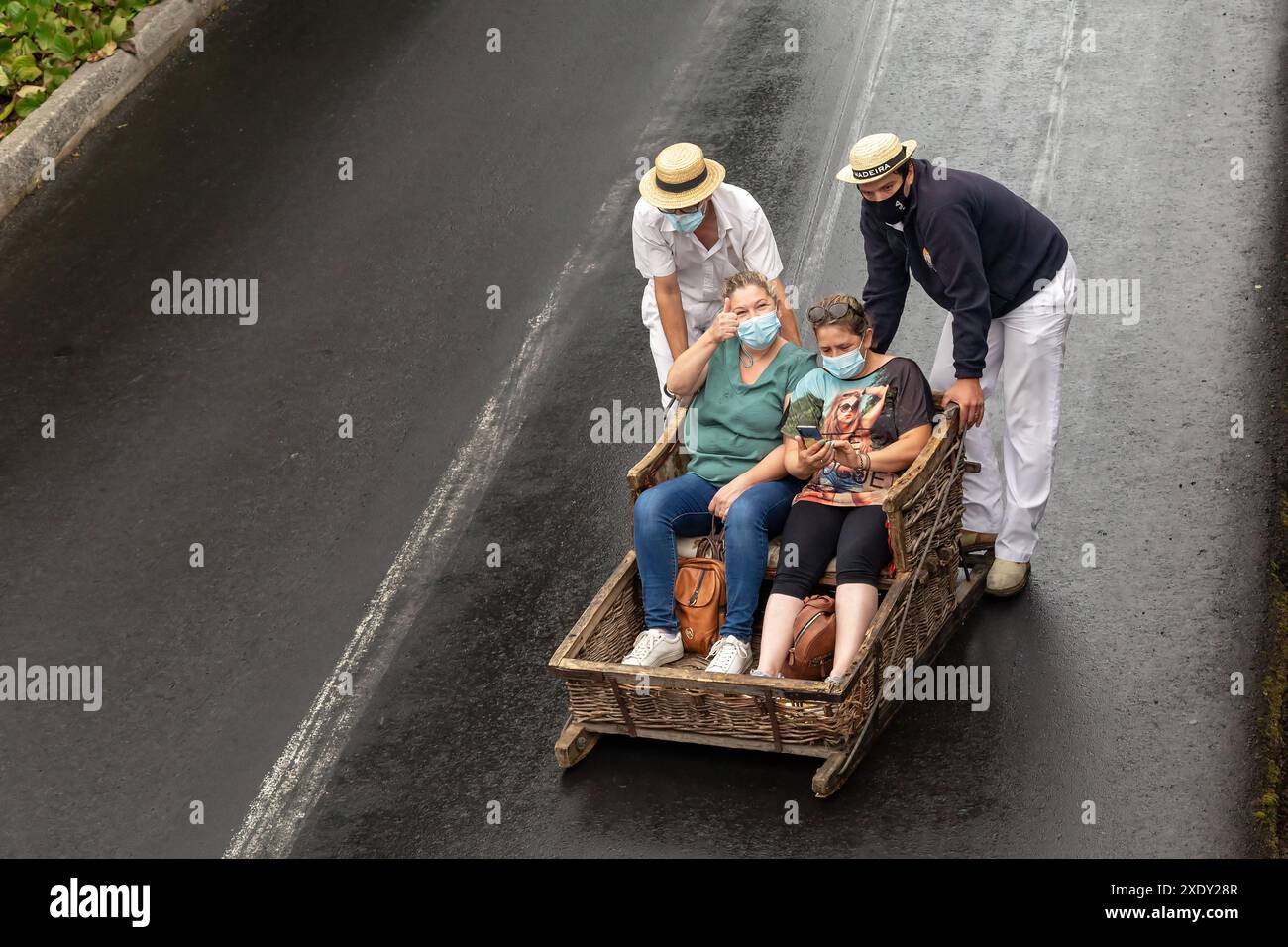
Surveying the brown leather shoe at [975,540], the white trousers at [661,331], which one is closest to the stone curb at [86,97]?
the white trousers at [661,331]

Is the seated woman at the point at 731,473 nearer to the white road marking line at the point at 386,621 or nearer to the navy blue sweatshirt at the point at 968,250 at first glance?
the navy blue sweatshirt at the point at 968,250

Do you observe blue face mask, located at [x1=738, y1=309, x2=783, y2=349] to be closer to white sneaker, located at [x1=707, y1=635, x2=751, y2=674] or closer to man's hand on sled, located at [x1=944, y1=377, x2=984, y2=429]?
man's hand on sled, located at [x1=944, y1=377, x2=984, y2=429]

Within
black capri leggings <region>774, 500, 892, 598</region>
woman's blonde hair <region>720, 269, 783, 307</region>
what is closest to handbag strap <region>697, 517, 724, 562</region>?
black capri leggings <region>774, 500, 892, 598</region>

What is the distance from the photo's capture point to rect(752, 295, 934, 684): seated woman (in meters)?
7.70

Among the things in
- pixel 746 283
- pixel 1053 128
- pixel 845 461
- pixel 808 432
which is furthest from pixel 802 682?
pixel 1053 128

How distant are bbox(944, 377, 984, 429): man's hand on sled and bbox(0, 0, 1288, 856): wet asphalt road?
1.09 metres

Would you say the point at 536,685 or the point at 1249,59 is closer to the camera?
the point at 536,685

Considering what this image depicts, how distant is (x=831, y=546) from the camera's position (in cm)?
787

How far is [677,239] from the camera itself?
8.82 metres

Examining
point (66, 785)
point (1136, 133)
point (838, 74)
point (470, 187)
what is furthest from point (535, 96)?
point (66, 785)

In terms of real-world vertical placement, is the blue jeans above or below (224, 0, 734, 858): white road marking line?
above

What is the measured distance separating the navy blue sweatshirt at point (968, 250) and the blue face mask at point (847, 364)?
1.49 ft

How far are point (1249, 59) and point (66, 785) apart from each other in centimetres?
967
